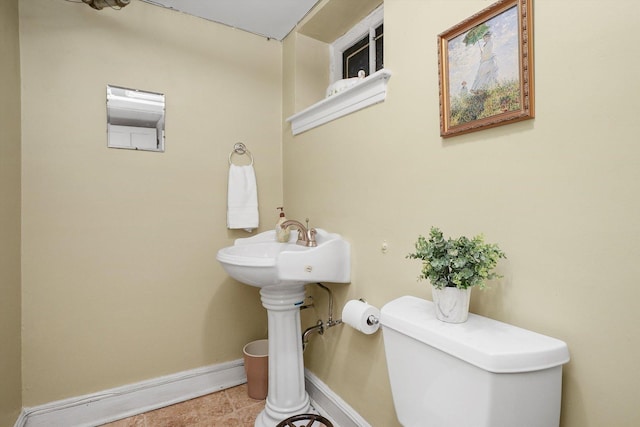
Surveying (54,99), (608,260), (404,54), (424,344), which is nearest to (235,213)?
(54,99)

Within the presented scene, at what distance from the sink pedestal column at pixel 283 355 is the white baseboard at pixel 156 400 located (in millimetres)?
162

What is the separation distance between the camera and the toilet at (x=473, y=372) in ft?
2.29

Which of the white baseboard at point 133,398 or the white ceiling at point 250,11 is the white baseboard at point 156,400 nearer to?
the white baseboard at point 133,398

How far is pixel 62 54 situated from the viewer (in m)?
1.52

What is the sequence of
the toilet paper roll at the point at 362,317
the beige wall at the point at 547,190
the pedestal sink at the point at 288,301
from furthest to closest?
the pedestal sink at the point at 288,301
the toilet paper roll at the point at 362,317
the beige wall at the point at 547,190

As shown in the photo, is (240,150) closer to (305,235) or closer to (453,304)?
(305,235)

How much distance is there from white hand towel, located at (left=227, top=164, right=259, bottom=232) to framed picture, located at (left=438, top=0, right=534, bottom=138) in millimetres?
1204

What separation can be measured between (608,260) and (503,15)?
0.67 m

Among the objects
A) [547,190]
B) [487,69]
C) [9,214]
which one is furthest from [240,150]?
[547,190]

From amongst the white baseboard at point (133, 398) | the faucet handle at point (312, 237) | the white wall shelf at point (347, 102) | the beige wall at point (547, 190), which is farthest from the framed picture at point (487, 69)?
the white baseboard at point (133, 398)

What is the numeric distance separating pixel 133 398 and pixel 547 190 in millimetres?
2003

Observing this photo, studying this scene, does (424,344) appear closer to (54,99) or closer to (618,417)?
(618,417)

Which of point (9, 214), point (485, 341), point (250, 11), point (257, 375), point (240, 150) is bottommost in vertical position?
point (257, 375)

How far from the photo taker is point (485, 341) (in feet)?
2.46
